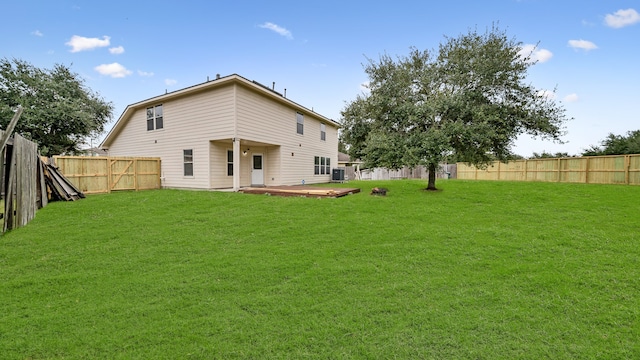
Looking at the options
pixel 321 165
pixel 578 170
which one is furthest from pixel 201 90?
pixel 578 170

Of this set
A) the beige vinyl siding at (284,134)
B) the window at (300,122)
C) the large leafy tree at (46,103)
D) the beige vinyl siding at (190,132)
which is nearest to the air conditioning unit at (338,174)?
the beige vinyl siding at (284,134)

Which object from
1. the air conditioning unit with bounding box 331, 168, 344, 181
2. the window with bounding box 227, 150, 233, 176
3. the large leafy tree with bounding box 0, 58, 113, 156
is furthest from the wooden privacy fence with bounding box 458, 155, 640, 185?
the large leafy tree with bounding box 0, 58, 113, 156

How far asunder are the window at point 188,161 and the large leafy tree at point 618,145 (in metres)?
33.9

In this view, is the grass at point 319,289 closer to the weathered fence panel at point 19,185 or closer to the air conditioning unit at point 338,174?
the weathered fence panel at point 19,185

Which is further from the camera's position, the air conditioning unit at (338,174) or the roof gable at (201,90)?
the air conditioning unit at (338,174)

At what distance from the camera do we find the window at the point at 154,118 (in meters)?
14.6

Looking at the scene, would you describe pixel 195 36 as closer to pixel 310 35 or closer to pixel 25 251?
pixel 310 35

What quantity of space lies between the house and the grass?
6.27 m

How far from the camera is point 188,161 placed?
13477mm

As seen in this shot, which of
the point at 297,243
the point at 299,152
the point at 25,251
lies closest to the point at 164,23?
the point at 299,152

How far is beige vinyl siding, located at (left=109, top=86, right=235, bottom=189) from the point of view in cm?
1229

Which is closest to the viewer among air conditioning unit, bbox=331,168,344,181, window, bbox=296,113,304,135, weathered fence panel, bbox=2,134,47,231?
weathered fence panel, bbox=2,134,47,231

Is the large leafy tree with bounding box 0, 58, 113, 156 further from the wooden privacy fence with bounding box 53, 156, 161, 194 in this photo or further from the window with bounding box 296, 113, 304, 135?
the window with bounding box 296, 113, 304, 135

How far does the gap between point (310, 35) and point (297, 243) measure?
12.7m
